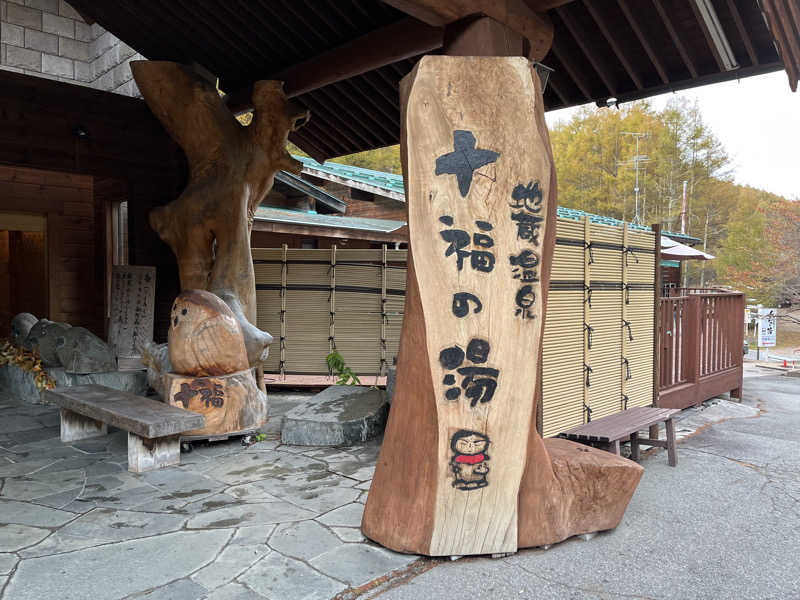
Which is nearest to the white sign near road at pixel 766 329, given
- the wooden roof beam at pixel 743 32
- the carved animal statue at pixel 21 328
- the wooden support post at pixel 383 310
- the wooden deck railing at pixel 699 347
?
the wooden deck railing at pixel 699 347

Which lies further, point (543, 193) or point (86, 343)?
point (86, 343)

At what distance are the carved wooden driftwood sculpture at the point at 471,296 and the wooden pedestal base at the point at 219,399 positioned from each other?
8.43 ft

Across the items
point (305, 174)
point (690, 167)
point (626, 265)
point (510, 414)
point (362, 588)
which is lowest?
point (362, 588)

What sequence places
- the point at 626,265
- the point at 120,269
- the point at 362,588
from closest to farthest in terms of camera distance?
the point at 362,588
the point at 626,265
the point at 120,269

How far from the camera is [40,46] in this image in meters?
9.25

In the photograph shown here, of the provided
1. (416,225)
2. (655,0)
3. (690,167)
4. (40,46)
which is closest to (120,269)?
(40,46)

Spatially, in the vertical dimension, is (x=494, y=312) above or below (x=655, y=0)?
below

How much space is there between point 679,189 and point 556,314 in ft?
80.3

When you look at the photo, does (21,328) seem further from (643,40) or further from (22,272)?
(643,40)

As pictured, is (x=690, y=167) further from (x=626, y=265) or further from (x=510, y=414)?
(x=510, y=414)

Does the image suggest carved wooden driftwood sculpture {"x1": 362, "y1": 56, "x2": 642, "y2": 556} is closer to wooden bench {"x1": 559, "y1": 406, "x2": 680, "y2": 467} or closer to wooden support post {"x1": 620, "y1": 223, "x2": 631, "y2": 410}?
wooden bench {"x1": 559, "y1": 406, "x2": 680, "y2": 467}

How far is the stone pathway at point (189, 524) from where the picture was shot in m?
2.75

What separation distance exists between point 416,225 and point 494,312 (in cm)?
62

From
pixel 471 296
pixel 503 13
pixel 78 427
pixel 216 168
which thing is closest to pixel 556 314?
pixel 471 296
